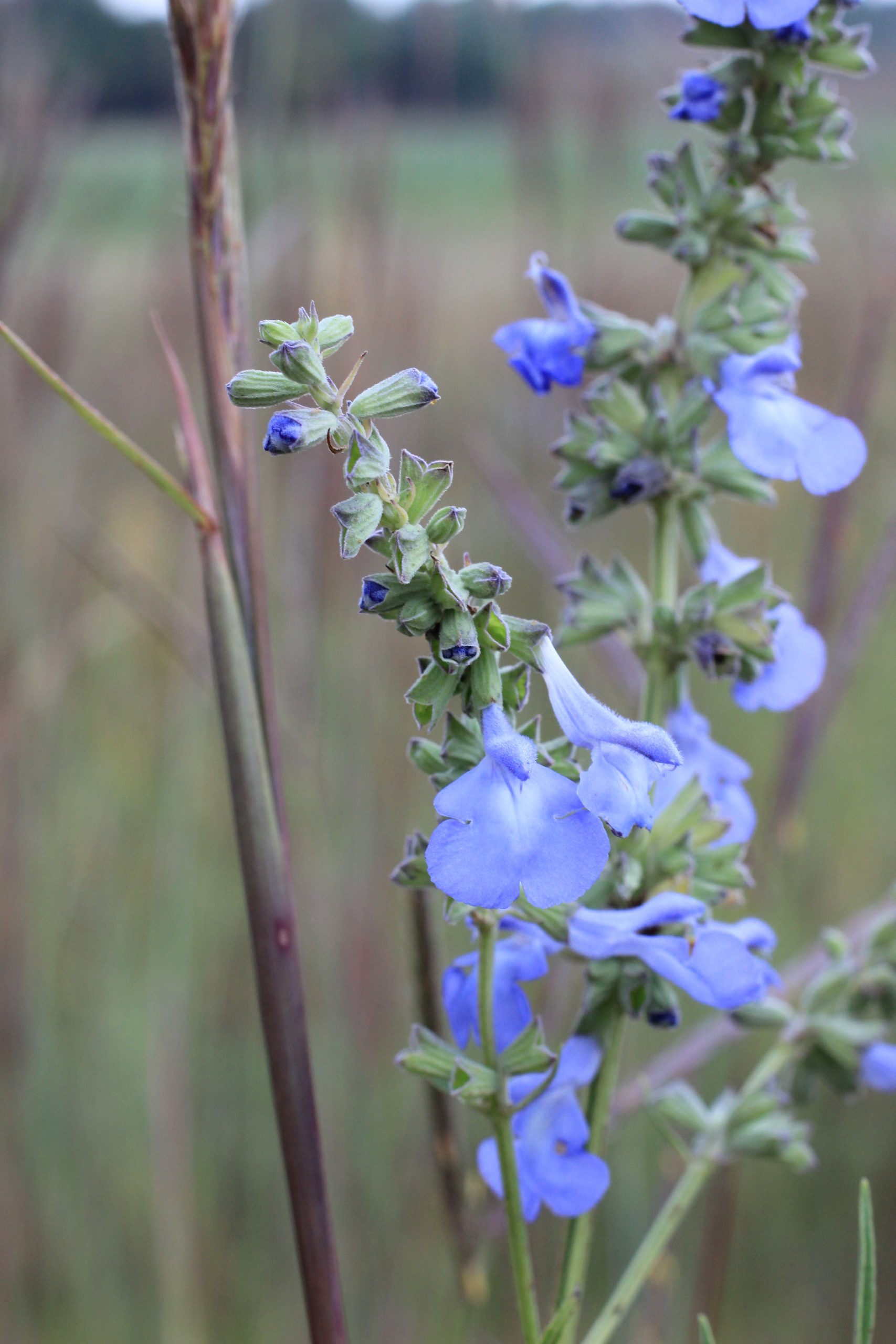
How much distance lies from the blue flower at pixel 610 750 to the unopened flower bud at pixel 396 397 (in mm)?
171

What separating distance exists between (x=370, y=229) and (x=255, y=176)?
25 cm

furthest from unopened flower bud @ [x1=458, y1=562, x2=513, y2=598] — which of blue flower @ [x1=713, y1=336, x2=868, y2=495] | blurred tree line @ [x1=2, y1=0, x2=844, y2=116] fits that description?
blurred tree line @ [x1=2, y1=0, x2=844, y2=116]

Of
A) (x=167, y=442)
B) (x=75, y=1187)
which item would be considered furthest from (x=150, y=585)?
(x=167, y=442)

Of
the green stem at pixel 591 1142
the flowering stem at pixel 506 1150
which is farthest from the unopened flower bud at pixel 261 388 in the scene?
the green stem at pixel 591 1142

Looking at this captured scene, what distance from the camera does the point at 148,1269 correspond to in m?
2.46

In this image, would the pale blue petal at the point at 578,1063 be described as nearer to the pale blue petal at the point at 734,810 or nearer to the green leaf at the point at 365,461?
the pale blue petal at the point at 734,810

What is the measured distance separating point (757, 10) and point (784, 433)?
323 mm

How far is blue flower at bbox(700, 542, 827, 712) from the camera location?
1104mm

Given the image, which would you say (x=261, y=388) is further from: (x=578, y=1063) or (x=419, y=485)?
(x=578, y=1063)

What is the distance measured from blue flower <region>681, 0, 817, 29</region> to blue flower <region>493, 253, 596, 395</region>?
244mm

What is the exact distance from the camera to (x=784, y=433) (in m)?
0.99

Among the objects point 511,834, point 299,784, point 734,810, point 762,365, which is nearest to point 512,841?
point 511,834

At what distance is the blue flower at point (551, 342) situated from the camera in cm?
110

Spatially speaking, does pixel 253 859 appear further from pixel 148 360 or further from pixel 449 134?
pixel 148 360
